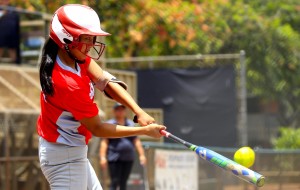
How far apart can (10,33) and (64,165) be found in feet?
26.9

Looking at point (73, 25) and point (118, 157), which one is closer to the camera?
point (73, 25)

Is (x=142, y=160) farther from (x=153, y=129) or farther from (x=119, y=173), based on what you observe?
(x=153, y=129)

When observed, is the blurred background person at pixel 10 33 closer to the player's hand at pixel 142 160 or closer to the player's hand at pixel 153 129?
the player's hand at pixel 142 160

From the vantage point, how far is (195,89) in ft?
50.2

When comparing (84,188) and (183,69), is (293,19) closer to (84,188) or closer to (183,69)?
(183,69)

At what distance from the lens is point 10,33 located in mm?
13531

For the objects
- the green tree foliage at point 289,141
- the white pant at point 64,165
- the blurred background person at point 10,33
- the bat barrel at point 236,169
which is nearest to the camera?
the bat barrel at point 236,169

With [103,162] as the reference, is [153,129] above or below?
above

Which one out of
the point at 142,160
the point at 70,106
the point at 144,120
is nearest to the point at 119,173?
the point at 142,160

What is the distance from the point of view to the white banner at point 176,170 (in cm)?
1205

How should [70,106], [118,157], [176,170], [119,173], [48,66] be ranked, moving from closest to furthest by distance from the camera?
[70,106]
[48,66]
[118,157]
[119,173]
[176,170]

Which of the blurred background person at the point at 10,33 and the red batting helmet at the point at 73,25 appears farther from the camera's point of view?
the blurred background person at the point at 10,33

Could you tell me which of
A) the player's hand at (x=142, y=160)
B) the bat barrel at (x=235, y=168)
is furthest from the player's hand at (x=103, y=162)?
the bat barrel at (x=235, y=168)

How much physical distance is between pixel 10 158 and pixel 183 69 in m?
4.72
